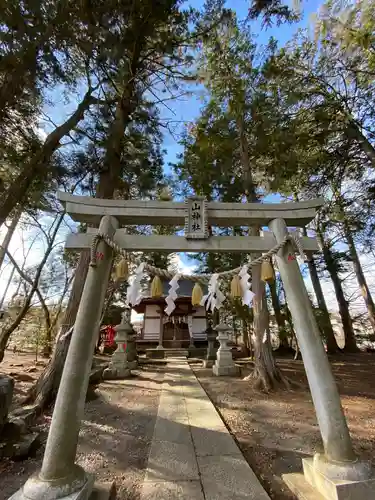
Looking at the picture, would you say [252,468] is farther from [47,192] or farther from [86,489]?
[47,192]

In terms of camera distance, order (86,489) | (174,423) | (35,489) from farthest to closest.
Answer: (174,423) → (86,489) → (35,489)

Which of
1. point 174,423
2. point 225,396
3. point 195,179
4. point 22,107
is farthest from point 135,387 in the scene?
point 22,107

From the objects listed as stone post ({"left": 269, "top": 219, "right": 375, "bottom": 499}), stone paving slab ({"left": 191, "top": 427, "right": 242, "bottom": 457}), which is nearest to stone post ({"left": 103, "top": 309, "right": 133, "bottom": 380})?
stone paving slab ({"left": 191, "top": 427, "right": 242, "bottom": 457})

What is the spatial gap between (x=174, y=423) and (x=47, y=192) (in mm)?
7507

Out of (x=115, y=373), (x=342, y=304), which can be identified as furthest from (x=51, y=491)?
(x=342, y=304)

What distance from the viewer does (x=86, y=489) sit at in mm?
2006

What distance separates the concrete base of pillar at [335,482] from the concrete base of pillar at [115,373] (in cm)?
680

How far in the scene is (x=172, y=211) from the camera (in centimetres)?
299

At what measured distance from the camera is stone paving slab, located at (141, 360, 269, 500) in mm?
2338

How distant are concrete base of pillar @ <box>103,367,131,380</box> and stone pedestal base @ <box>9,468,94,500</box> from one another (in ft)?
21.4

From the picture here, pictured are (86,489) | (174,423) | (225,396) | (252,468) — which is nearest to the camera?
(86,489)

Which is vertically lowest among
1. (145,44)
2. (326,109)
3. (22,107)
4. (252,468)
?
(252,468)

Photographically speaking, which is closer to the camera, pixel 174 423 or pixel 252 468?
pixel 252 468

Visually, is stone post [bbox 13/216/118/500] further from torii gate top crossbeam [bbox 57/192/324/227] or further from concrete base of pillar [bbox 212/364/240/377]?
concrete base of pillar [bbox 212/364/240/377]
